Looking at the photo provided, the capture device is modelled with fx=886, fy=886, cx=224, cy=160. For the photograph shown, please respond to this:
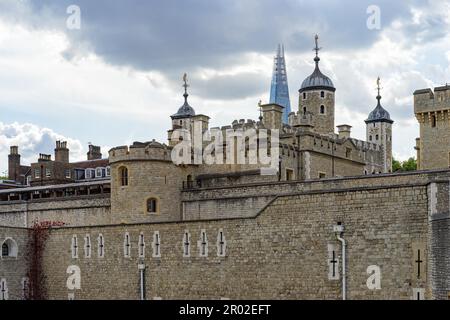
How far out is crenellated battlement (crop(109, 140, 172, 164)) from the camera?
4541 cm

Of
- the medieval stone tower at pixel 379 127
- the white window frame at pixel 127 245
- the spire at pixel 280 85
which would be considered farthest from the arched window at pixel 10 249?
the spire at pixel 280 85

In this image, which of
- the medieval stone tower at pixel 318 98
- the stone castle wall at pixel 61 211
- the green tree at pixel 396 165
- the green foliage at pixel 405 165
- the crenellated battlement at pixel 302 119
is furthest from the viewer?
the green tree at pixel 396 165

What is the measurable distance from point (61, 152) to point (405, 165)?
131 ft

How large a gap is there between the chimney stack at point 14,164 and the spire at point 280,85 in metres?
93.1

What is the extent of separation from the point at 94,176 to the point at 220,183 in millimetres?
35126

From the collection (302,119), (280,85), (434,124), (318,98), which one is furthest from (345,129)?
(280,85)

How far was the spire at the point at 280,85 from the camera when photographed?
18050 cm

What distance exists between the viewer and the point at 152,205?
45250mm

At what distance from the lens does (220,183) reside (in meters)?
47.2

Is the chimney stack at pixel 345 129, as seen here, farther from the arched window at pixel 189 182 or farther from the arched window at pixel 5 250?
the arched window at pixel 5 250

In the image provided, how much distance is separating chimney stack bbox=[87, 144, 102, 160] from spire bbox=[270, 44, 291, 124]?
91.2 meters
